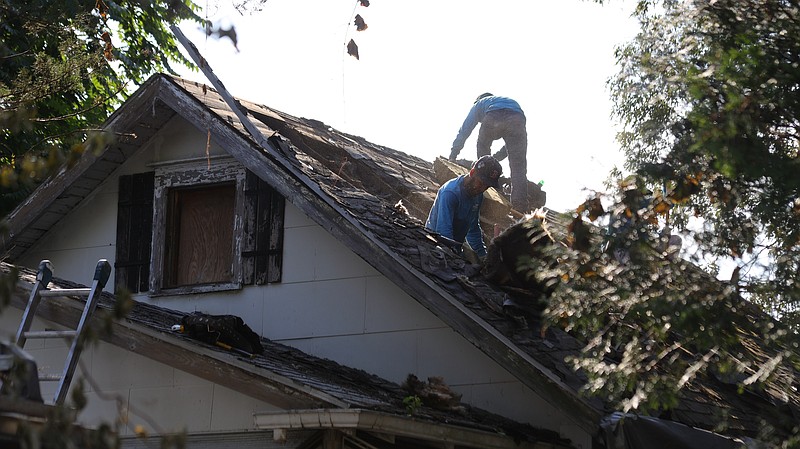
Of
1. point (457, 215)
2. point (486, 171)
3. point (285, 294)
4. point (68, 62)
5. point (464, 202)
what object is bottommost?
point (285, 294)

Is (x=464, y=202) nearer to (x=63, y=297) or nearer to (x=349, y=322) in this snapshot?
(x=349, y=322)

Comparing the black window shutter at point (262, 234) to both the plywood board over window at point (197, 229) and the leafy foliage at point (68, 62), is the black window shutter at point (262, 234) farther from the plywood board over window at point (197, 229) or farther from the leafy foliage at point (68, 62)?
the leafy foliage at point (68, 62)

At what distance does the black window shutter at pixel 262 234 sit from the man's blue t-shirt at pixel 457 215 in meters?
1.61

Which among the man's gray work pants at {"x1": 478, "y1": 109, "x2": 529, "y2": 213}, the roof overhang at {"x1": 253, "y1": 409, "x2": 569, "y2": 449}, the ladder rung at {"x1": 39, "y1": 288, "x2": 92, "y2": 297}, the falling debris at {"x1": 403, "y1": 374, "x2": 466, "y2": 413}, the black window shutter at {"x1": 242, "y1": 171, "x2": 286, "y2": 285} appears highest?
the man's gray work pants at {"x1": 478, "y1": 109, "x2": 529, "y2": 213}

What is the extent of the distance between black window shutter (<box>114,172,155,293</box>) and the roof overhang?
3.92 metres

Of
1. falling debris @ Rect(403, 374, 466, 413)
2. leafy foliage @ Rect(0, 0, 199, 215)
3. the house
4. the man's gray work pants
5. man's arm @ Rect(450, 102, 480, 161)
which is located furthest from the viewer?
man's arm @ Rect(450, 102, 480, 161)

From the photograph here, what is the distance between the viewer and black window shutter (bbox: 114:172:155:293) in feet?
Answer: 37.9

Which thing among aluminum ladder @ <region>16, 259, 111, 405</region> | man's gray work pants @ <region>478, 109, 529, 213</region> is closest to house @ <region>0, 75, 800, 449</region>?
aluminum ladder @ <region>16, 259, 111, 405</region>

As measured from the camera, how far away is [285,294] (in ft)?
35.4

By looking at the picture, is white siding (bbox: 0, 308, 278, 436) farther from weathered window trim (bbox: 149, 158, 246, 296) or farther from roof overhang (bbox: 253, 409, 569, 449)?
weathered window trim (bbox: 149, 158, 246, 296)

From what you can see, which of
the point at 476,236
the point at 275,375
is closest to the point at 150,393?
the point at 275,375

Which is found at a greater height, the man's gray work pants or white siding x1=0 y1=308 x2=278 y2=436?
the man's gray work pants

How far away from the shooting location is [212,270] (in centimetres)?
1140

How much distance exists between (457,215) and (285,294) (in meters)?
1.98
